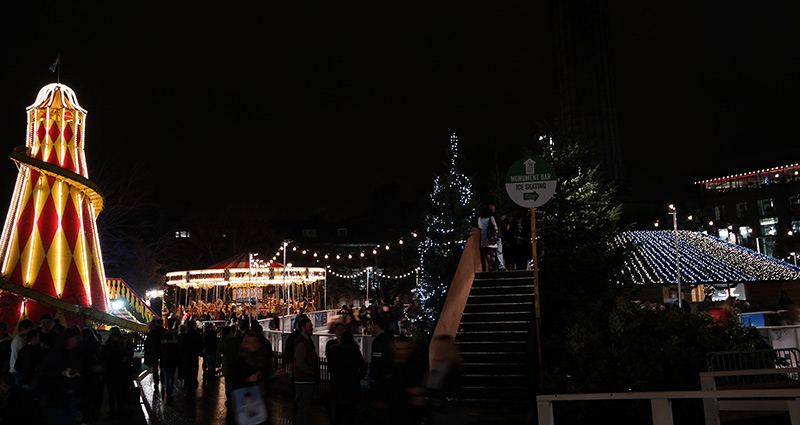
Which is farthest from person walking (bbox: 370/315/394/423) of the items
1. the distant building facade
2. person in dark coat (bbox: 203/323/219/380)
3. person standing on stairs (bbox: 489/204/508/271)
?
the distant building facade

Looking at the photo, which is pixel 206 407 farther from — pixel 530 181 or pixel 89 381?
pixel 530 181

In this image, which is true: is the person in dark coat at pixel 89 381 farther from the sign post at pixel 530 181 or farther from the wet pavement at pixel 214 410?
A: the sign post at pixel 530 181

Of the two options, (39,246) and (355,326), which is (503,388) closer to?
(355,326)

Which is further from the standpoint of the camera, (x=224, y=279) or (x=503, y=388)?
(x=224, y=279)

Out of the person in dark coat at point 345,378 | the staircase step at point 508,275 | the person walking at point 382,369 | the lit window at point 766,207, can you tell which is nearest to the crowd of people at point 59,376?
the person in dark coat at point 345,378

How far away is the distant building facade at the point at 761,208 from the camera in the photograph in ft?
216

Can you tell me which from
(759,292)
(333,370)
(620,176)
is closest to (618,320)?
(333,370)

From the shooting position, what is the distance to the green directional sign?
32.4 ft

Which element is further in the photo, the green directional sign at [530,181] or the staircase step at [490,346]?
the staircase step at [490,346]

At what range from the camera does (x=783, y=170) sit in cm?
7231

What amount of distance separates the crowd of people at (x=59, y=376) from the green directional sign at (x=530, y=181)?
6708 mm

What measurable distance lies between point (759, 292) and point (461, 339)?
2499 cm

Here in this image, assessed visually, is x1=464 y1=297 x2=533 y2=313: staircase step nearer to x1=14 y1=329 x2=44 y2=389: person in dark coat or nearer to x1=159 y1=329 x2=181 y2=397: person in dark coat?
x1=159 y1=329 x2=181 y2=397: person in dark coat

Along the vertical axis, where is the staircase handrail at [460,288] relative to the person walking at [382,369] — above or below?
above
